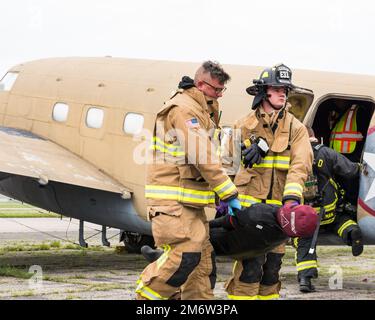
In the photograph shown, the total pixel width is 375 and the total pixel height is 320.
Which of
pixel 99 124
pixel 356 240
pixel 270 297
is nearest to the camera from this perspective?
pixel 270 297

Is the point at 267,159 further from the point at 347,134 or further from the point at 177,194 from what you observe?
the point at 347,134

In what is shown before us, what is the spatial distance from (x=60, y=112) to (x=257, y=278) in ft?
21.5

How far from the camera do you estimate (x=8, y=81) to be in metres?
14.8

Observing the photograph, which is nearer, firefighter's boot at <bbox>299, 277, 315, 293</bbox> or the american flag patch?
the american flag patch

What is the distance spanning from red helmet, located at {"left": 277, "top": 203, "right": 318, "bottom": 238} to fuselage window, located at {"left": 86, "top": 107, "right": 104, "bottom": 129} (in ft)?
20.8

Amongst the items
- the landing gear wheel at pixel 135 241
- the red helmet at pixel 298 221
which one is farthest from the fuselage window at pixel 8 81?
the red helmet at pixel 298 221

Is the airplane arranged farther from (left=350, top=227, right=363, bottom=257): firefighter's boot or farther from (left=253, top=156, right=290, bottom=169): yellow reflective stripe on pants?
(left=253, top=156, right=290, bottom=169): yellow reflective stripe on pants

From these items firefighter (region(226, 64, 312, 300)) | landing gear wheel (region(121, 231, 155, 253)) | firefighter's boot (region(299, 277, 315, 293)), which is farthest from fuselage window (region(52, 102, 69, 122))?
firefighter (region(226, 64, 312, 300))

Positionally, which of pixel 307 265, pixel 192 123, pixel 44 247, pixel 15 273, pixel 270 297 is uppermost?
pixel 192 123

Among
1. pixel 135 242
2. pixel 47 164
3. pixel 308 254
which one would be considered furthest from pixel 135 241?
pixel 308 254

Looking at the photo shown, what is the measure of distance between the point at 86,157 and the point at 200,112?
19.8ft

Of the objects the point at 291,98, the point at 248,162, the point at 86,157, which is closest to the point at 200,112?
the point at 248,162

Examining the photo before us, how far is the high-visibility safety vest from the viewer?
40.4 feet
